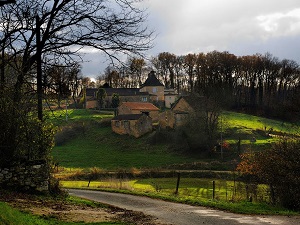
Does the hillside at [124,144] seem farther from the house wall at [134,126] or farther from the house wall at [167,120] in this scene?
the house wall at [167,120]

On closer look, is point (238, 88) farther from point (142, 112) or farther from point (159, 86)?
point (142, 112)

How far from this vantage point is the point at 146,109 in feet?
246

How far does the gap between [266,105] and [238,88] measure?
7.72 meters

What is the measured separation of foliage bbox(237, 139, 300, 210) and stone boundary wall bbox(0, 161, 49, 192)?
32.7 feet

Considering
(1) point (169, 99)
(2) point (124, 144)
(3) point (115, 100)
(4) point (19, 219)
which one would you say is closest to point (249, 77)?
(1) point (169, 99)

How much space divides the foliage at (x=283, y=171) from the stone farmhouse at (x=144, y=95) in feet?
228

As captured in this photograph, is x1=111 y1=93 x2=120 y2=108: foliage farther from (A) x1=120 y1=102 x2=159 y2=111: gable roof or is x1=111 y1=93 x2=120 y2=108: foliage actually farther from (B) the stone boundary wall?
(B) the stone boundary wall

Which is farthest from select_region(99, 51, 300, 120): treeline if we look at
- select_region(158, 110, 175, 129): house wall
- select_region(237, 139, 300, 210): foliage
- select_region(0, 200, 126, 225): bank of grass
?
select_region(0, 200, 126, 225): bank of grass

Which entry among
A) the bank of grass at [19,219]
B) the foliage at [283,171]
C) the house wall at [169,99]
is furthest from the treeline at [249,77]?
the bank of grass at [19,219]

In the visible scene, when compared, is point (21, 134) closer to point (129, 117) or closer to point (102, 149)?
point (102, 149)

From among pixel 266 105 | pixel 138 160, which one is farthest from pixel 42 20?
pixel 266 105

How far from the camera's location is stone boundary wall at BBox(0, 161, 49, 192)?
45.5 ft

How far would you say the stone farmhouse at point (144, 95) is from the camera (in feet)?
292

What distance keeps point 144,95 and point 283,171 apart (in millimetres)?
72969
